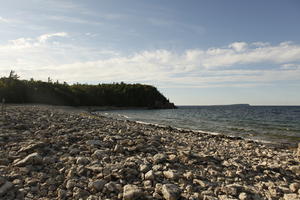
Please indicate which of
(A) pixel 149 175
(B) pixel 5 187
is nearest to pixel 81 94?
(B) pixel 5 187

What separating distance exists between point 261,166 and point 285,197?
2424mm

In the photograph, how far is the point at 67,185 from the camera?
4508 millimetres

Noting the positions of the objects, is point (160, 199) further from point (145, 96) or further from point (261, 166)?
point (145, 96)

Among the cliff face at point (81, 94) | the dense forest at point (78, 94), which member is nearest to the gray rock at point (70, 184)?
the cliff face at point (81, 94)

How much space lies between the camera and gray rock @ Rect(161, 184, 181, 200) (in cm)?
423

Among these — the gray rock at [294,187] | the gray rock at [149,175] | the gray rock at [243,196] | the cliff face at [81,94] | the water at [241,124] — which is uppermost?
the cliff face at [81,94]

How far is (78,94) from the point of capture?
82625 millimetres

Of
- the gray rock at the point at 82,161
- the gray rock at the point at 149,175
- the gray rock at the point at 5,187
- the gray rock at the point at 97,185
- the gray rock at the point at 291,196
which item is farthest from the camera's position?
the gray rock at the point at 82,161

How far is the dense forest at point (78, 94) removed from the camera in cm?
5764

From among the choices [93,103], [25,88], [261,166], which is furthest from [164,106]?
[261,166]

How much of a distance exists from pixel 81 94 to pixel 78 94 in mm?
2084

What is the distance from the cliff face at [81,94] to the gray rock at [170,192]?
200ft

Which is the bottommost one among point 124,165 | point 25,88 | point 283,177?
point 283,177

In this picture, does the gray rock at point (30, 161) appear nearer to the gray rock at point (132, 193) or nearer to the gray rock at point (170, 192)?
the gray rock at point (132, 193)
